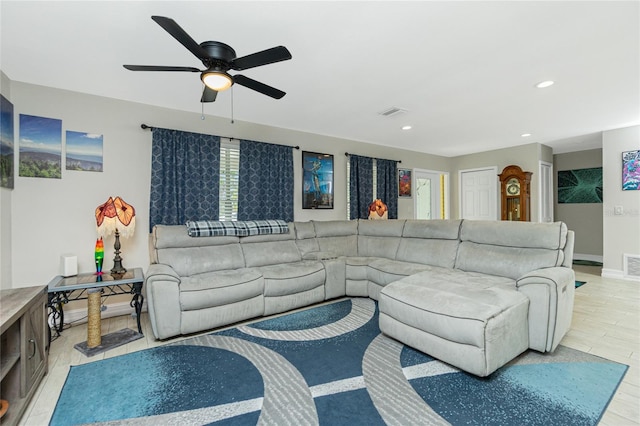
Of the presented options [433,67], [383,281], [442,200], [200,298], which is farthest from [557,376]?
[442,200]

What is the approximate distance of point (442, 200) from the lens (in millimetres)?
7137

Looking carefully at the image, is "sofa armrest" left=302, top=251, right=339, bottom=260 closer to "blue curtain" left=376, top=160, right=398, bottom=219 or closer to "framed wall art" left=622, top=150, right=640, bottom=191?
"blue curtain" left=376, top=160, right=398, bottom=219

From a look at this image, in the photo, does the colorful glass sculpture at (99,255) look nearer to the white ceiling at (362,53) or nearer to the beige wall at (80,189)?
the beige wall at (80,189)

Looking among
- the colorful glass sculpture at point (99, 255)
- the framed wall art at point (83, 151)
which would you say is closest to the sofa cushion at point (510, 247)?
the colorful glass sculpture at point (99, 255)

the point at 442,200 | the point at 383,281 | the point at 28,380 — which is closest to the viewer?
the point at 28,380

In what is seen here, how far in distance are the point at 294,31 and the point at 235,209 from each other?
8.51 ft

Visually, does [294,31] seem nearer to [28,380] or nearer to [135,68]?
[135,68]

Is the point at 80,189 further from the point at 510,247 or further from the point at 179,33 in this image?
the point at 510,247

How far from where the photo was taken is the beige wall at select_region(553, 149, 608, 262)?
6398 mm

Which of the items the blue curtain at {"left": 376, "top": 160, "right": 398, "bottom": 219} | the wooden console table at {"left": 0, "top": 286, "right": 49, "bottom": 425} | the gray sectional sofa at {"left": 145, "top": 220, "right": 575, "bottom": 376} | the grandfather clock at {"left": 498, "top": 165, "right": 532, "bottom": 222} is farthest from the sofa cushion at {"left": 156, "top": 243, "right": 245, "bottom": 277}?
the grandfather clock at {"left": 498, "top": 165, "right": 532, "bottom": 222}

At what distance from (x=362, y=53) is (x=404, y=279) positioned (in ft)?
6.73

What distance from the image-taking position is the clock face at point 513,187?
5.84 m

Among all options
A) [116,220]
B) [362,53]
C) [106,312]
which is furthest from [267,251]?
[362,53]

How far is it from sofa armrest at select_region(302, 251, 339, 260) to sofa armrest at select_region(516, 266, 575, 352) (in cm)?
234
